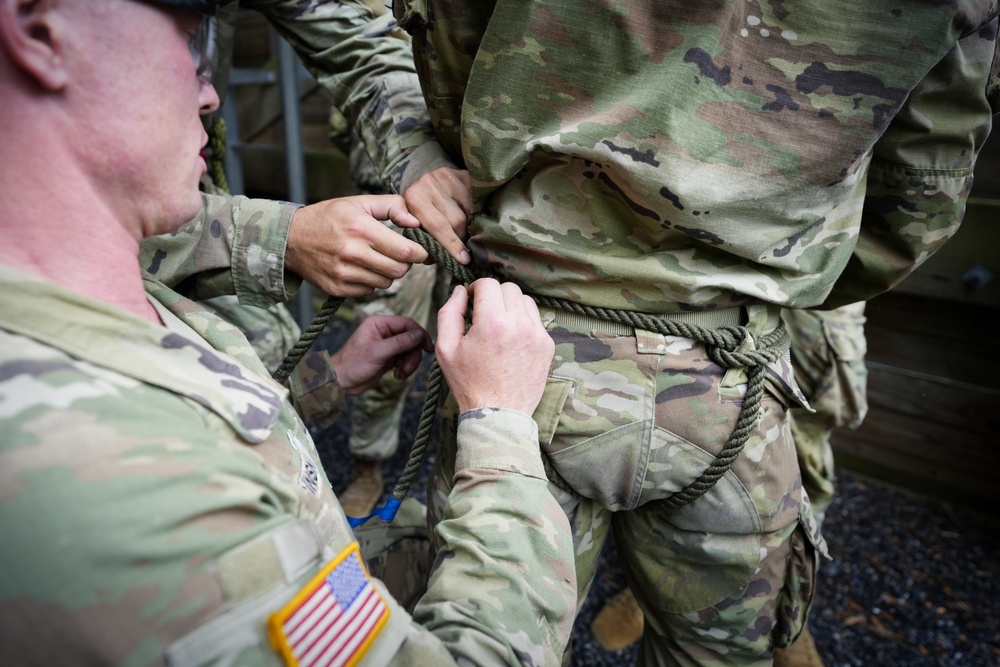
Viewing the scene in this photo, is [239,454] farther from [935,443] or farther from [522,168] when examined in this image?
[935,443]

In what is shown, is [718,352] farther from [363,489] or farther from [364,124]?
[363,489]

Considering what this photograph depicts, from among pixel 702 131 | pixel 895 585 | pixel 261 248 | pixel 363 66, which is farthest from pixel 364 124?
pixel 895 585

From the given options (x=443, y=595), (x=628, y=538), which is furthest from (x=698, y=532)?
(x=443, y=595)

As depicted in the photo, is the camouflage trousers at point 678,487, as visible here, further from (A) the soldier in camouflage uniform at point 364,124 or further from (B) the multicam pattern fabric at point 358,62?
(B) the multicam pattern fabric at point 358,62

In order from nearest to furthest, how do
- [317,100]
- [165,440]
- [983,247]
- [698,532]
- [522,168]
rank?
[165,440], [522,168], [698,532], [983,247], [317,100]

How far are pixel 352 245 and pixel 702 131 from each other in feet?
2.23

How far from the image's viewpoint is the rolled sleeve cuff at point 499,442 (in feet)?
3.04

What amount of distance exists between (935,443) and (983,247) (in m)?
0.92

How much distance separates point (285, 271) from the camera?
138cm

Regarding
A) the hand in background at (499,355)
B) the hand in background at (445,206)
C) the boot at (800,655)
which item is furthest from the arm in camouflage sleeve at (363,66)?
the boot at (800,655)

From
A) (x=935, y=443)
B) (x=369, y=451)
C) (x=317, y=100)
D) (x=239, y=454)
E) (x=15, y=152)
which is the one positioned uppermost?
(x=15, y=152)

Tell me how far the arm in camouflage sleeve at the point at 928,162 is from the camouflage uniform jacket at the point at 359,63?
38.3 inches

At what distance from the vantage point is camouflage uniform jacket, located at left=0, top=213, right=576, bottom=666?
55 centimetres

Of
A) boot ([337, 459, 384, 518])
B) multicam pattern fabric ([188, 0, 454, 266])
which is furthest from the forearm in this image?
boot ([337, 459, 384, 518])
